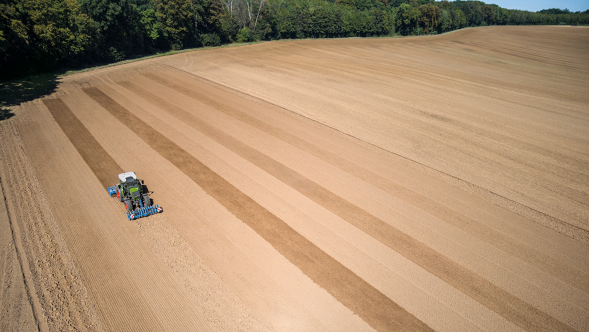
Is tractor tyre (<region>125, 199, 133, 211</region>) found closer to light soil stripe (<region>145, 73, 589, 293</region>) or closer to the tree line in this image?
light soil stripe (<region>145, 73, 589, 293</region>)

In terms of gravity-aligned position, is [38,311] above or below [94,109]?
below

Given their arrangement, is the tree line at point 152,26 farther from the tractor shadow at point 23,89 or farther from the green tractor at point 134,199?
the green tractor at point 134,199

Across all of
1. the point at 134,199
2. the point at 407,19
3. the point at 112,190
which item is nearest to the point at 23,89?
Result: the point at 112,190

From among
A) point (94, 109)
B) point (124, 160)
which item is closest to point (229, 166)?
point (124, 160)

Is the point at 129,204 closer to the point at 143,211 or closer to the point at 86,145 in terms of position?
the point at 143,211

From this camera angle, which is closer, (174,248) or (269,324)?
(269,324)

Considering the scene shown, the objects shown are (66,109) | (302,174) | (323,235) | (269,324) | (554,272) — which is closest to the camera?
(269,324)

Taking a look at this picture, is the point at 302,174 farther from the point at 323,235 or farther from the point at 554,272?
the point at 554,272
